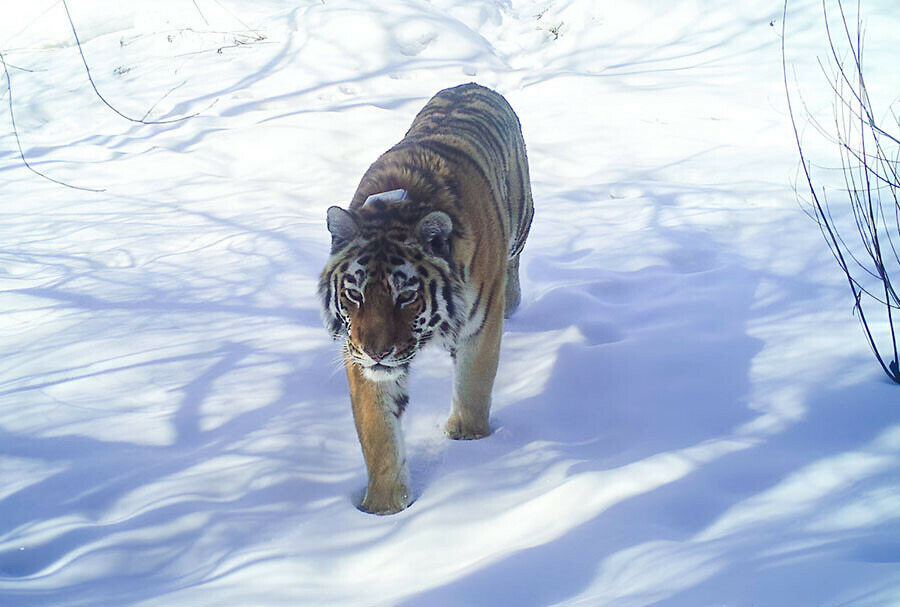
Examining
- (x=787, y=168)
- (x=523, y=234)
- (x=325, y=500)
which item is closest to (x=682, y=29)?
(x=787, y=168)

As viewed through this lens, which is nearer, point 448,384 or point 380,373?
point 380,373

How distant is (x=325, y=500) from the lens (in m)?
2.32

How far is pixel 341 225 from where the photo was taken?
2275 mm

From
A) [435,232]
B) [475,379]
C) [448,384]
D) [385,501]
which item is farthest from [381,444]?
[448,384]

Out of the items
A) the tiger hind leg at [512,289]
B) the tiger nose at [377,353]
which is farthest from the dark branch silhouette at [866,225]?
the tiger hind leg at [512,289]

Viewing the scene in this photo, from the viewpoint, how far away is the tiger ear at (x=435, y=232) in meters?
2.24

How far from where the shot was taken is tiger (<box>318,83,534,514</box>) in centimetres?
217

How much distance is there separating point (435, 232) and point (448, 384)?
110 centimetres

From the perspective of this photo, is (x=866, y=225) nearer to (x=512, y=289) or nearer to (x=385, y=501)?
(x=512, y=289)

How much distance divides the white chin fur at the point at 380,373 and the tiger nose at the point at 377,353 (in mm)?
85

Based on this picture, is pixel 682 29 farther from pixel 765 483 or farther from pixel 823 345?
pixel 765 483

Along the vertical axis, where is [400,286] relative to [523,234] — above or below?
below

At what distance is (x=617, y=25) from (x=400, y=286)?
8538mm

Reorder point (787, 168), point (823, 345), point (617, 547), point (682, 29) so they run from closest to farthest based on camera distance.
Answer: point (617, 547) < point (823, 345) < point (787, 168) < point (682, 29)
